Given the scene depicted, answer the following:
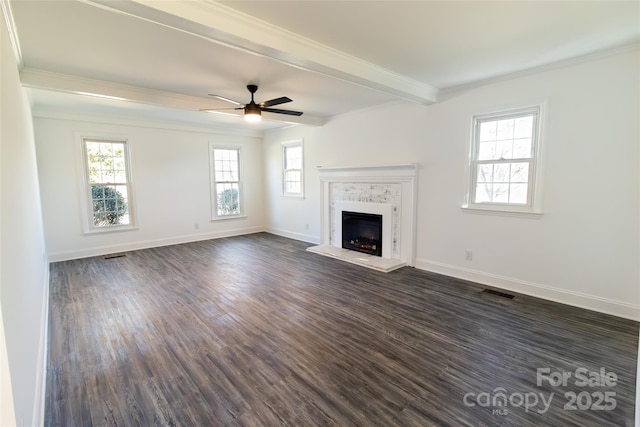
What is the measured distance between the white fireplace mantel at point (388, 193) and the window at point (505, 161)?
3.04ft

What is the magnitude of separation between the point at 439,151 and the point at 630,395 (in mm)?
3269

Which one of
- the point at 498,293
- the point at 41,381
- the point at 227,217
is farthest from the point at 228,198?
the point at 498,293

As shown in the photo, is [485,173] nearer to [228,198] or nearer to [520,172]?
[520,172]

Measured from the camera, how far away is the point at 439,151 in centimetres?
447

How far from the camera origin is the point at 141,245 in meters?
6.33

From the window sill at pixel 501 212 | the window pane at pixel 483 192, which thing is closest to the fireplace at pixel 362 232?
the window sill at pixel 501 212

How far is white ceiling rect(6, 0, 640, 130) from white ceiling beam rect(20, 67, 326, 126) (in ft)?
0.04

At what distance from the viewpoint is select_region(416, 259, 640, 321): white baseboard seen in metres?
3.16

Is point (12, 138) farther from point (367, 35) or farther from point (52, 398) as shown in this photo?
point (367, 35)

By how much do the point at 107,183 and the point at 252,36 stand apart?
5.12 meters

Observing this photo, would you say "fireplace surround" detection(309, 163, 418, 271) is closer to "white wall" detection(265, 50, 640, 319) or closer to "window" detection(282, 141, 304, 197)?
"white wall" detection(265, 50, 640, 319)

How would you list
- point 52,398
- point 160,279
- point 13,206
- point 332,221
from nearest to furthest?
1. point 13,206
2. point 52,398
3. point 160,279
4. point 332,221

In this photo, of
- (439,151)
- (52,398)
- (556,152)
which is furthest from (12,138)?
(556,152)

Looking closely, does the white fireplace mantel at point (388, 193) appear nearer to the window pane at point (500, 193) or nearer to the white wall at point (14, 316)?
the window pane at point (500, 193)
